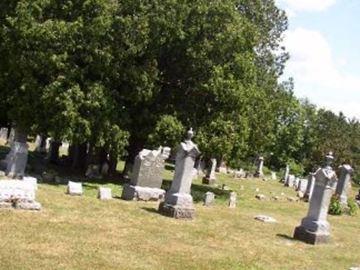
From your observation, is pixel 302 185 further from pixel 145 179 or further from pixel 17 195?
pixel 17 195

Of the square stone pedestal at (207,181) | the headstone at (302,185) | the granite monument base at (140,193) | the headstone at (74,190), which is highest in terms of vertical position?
the headstone at (302,185)

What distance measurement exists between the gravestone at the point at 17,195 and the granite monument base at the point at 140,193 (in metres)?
5.80

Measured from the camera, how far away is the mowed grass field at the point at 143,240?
12055mm

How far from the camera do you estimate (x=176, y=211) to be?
61.1ft

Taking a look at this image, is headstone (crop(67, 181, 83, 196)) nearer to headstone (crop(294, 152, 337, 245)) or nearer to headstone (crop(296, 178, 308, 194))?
headstone (crop(294, 152, 337, 245))

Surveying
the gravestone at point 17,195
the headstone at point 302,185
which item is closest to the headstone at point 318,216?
the gravestone at point 17,195

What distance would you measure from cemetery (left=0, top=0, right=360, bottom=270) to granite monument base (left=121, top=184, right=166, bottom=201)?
6 cm

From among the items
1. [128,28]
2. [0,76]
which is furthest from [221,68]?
[0,76]

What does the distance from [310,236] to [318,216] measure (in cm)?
87

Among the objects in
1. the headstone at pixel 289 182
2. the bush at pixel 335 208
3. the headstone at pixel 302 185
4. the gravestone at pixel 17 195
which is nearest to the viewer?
the gravestone at pixel 17 195

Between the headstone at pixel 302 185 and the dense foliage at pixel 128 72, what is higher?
the dense foliage at pixel 128 72

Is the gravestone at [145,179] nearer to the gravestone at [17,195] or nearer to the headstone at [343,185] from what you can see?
the gravestone at [17,195]

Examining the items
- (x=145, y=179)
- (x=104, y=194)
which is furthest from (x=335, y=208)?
(x=104, y=194)

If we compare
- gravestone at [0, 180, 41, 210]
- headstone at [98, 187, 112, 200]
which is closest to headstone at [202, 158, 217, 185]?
headstone at [98, 187, 112, 200]
